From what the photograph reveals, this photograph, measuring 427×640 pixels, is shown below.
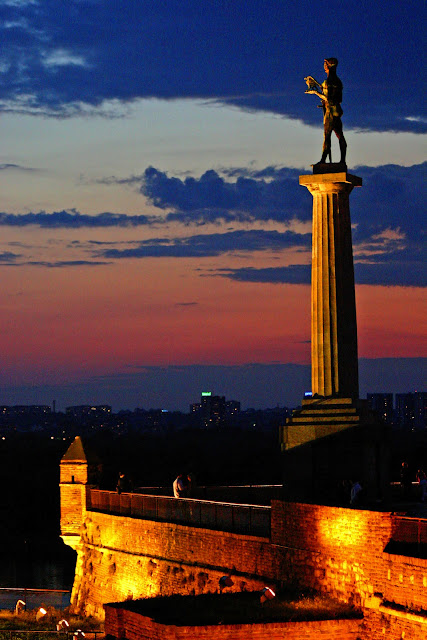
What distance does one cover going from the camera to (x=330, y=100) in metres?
30.7

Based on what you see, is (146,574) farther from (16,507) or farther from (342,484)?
(16,507)

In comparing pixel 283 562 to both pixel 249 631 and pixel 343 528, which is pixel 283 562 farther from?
pixel 249 631

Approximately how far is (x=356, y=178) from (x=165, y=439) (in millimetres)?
138736

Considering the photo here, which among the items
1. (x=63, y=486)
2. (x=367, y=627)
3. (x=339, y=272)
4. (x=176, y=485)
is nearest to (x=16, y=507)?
(x=63, y=486)

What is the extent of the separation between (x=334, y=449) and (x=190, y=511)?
14.6 feet

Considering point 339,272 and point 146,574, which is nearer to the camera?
point 339,272

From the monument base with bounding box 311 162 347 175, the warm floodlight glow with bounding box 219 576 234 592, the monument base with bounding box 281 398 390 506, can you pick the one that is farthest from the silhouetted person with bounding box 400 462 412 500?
the monument base with bounding box 311 162 347 175

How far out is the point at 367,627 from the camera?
21.7 m

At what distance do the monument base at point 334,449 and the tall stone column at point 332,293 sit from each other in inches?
25.5

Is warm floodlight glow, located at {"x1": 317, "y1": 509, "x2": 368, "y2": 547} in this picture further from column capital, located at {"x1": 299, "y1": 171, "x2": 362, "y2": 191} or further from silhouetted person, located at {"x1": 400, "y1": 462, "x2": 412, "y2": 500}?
column capital, located at {"x1": 299, "y1": 171, "x2": 362, "y2": 191}

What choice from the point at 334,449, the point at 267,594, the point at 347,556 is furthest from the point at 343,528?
the point at 334,449

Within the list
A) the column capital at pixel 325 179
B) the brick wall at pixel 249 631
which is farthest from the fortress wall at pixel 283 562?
the column capital at pixel 325 179

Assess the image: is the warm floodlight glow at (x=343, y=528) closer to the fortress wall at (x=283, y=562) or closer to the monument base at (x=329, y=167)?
the fortress wall at (x=283, y=562)

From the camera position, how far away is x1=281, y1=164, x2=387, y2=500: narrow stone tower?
94.0ft
